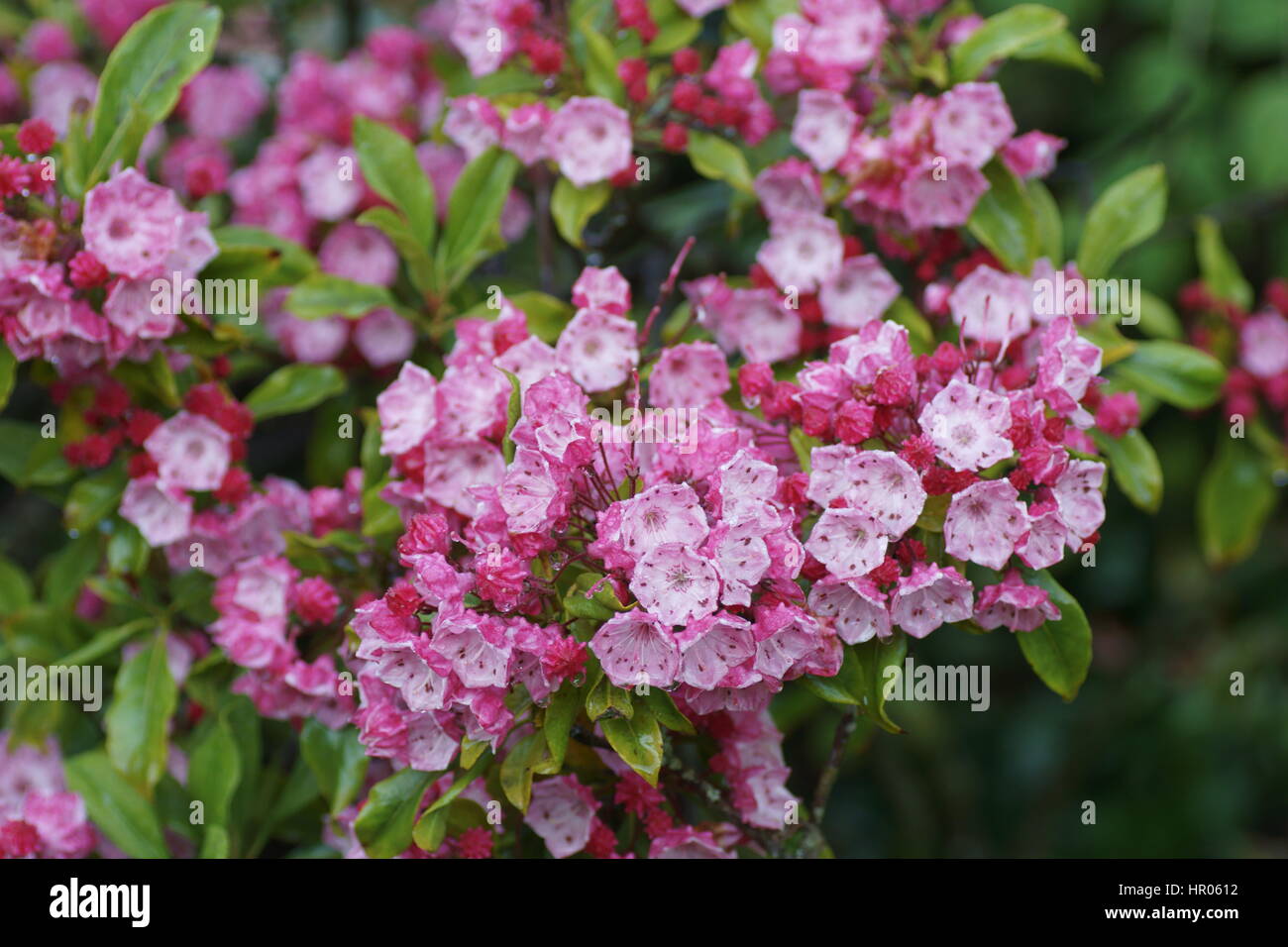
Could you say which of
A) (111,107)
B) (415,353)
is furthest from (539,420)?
(111,107)

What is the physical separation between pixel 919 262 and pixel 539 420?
24.5 inches

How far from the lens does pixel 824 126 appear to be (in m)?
1.37

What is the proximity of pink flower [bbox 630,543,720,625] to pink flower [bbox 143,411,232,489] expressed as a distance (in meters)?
0.59

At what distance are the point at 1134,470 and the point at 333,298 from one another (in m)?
0.87

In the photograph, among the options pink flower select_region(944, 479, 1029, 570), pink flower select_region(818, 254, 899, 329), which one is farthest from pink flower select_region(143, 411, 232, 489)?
pink flower select_region(944, 479, 1029, 570)

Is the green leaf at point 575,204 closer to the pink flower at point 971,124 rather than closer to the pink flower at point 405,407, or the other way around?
the pink flower at point 405,407

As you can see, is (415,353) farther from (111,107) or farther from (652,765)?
(652,765)

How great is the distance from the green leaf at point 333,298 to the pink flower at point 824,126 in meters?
0.49

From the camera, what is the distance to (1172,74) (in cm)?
220

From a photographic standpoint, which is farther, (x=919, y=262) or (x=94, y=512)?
(x=919, y=262)

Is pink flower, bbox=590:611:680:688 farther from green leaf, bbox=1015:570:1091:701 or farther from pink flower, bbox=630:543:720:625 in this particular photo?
green leaf, bbox=1015:570:1091:701

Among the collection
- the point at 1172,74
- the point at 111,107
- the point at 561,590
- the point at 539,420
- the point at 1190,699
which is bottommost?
the point at 1190,699

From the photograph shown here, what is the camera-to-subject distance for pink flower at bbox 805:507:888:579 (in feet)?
3.32

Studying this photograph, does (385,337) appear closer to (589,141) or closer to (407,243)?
(407,243)
